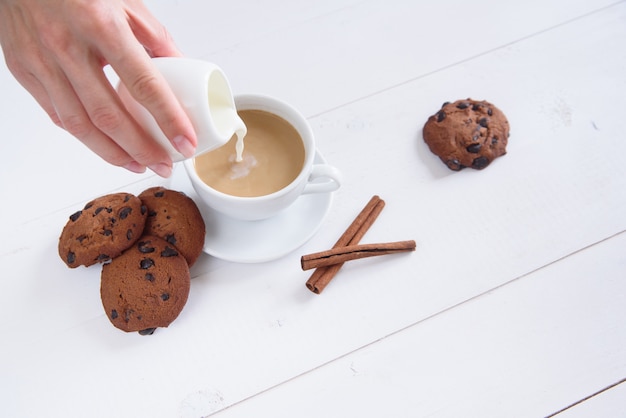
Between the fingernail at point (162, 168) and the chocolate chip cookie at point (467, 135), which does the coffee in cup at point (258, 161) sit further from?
the chocolate chip cookie at point (467, 135)

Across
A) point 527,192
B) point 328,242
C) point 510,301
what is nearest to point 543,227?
point 527,192

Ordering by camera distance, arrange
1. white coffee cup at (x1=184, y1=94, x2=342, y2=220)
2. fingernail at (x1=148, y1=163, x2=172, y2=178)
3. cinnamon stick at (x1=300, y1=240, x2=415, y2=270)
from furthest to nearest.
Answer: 1. cinnamon stick at (x1=300, y1=240, x2=415, y2=270)
2. white coffee cup at (x1=184, y1=94, x2=342, y2=220)
3. fingernail at (x1=148, y1=163, x2=172, y2=178)

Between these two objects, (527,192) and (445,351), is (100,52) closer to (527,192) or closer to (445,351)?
(445,351)

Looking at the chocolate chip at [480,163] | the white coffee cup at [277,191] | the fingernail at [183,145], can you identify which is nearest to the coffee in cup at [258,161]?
the white coffee cup at [277,191]

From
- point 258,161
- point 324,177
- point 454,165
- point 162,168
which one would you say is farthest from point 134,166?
point 454,165

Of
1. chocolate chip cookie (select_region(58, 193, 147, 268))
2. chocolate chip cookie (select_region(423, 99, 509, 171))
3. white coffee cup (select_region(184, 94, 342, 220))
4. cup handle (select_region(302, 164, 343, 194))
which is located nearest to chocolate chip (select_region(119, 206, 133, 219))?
chocolate chip cookie (select_region(58, 193, 147, 268))

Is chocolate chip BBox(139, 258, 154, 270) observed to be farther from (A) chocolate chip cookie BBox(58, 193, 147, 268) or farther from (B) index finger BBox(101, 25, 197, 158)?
(B) index finger BBox(101, 25, 197, 158)
